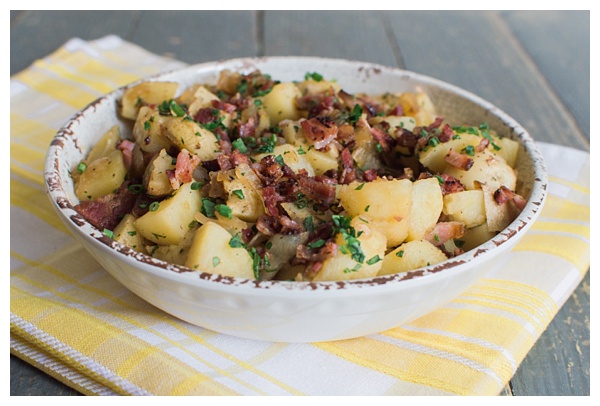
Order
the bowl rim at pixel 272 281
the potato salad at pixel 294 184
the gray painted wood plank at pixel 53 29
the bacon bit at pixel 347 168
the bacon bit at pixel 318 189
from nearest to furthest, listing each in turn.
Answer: the bowl rim at pixel 272 281 < the potato salad at pixel 294 184 < the bacon bit at pixel 318 189 < the bacon bit at pixel 347 168 < the gray painted wood plank at pixel 53 29

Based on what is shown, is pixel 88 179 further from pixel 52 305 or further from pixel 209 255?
pixel 209 255

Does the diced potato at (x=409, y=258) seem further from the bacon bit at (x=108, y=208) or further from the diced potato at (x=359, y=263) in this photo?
the bacon bit at (x=108, y=208)

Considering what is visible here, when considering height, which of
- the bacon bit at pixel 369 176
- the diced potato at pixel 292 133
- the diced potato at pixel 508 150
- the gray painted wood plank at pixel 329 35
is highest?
the diced potato at pixel 292 133

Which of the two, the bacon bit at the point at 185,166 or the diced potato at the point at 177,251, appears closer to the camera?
the diced potato at the point at 177,251

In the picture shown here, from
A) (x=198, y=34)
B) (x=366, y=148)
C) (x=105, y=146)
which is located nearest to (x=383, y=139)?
(x=366, y=148)

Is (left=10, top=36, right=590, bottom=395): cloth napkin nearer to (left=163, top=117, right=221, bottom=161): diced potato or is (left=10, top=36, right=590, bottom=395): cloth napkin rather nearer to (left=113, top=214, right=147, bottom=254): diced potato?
(left=113, top=214, right=147, bottom=254): diced potato

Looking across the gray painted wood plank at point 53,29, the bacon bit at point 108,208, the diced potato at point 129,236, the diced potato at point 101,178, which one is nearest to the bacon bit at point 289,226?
the diced potato at point 129,236

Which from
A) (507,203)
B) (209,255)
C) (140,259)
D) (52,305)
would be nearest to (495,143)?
(507,203)
